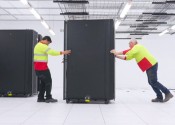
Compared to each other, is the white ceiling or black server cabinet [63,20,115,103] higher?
the white ceiling

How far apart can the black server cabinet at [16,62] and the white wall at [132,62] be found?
25.8 feet

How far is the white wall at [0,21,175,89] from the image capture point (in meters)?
14.6

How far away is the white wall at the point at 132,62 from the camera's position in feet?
47.8

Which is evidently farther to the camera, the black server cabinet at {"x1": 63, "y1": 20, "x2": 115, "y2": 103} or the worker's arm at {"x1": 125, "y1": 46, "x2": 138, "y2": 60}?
the worker's arm at {"x1": 125, "y1": 46, "x2": 138, "y2": 60}

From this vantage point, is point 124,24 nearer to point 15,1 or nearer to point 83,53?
point 15,1

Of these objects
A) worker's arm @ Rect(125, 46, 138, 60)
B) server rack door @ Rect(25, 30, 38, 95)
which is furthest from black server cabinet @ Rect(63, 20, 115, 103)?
server rack door @ Rect(25, 30, 38, 95)

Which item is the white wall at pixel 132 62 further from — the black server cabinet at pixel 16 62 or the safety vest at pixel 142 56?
the safety vest at pixel 142 56

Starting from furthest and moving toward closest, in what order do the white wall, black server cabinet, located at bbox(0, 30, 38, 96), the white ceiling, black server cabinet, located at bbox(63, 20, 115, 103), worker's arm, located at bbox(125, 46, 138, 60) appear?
the white wall, the white ceiling, black server cabinet, located at bbox(0, 30, 38, 96), worker's arm, located at bbox(125, 46, 138, 60), black server cabinet, located at bbox(63, 20, 115, 103)

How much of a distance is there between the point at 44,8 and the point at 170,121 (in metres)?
9.66

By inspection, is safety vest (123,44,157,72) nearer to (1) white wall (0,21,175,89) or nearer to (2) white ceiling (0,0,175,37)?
(2) white ceiling (0,0,175,37)

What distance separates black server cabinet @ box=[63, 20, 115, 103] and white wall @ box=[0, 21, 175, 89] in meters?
9.06

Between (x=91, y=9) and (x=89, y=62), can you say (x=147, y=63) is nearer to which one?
(x=89, y=62)

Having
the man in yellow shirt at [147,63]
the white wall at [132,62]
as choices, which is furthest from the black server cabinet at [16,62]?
the white wall at [132,62]

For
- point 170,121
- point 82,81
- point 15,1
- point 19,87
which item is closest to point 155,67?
point 82,81
